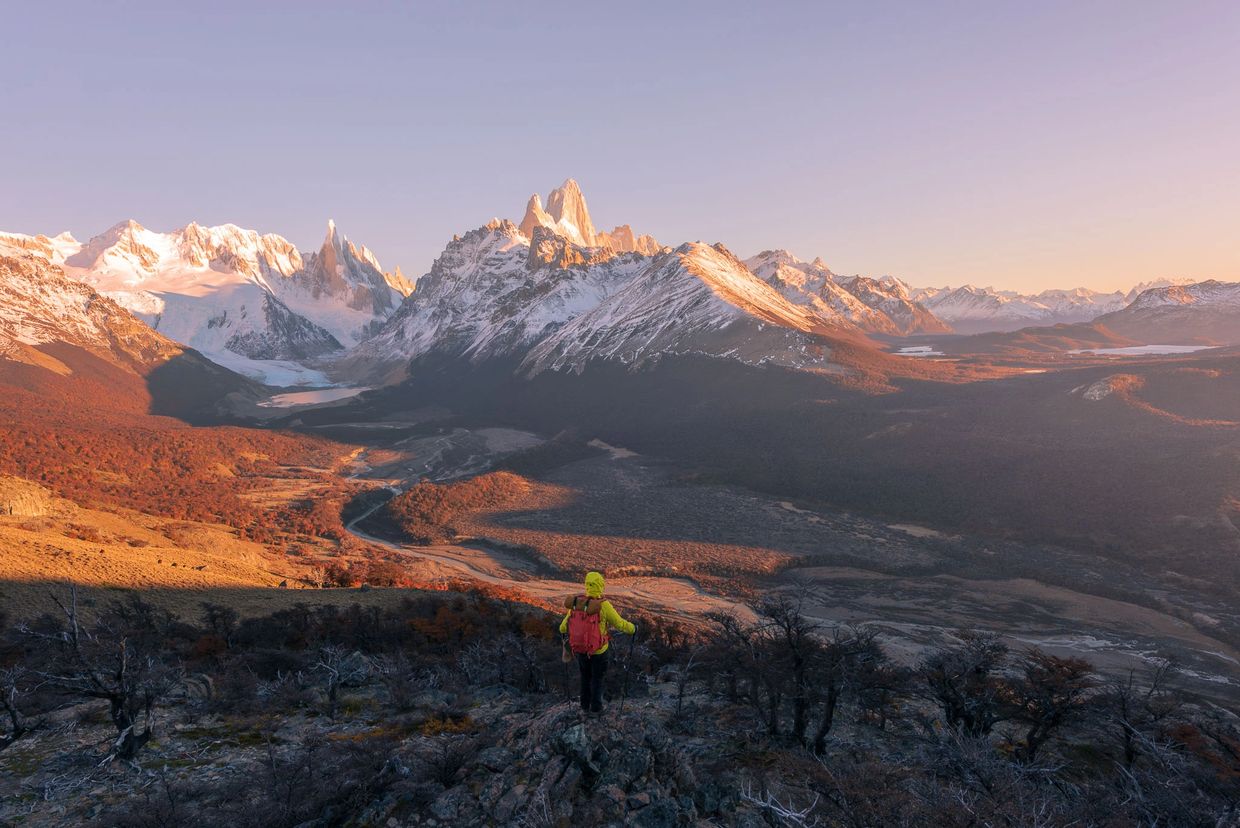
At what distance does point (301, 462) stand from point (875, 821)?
422ft

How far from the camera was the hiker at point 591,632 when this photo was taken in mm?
10648

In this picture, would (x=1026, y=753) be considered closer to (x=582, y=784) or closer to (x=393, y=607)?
(x=582, y=784)

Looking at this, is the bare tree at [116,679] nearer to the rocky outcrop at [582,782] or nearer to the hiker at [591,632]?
the rocky outcrop at [582,782]

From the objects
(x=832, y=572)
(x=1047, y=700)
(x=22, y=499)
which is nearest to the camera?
(x=1047, y=700)

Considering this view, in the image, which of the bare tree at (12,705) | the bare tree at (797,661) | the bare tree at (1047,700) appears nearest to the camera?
the bare tree at (12,705)

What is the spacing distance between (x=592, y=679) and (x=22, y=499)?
6295 cm

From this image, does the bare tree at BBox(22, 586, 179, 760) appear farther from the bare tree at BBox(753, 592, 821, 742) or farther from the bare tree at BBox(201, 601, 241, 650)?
the bare tree at BBox(753, 592, 821, 742)

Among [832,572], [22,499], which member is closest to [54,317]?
[22,499]

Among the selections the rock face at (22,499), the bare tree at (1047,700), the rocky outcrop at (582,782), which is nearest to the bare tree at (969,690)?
the bare tree at (1047,700)

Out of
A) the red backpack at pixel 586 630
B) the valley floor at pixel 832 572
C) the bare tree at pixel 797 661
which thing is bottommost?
the valley floor at pixel 832 572

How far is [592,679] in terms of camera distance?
1070 cm

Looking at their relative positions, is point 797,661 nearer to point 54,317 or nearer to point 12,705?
point 12,705

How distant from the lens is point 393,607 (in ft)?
109

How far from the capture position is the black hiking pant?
35.1 feet
